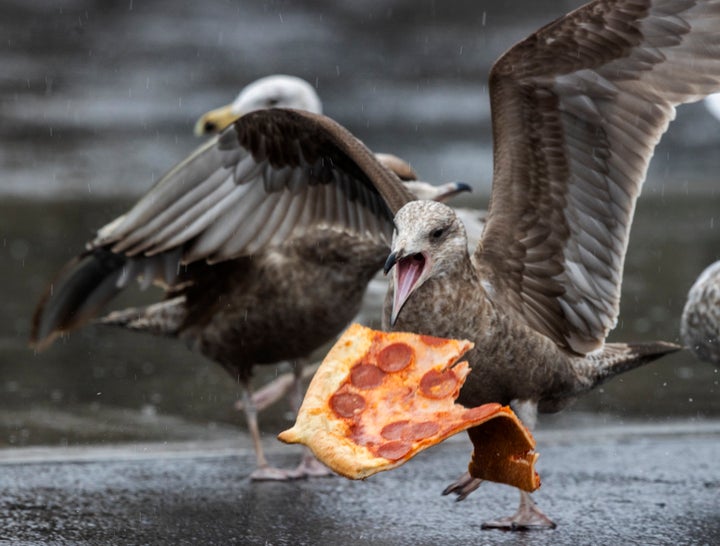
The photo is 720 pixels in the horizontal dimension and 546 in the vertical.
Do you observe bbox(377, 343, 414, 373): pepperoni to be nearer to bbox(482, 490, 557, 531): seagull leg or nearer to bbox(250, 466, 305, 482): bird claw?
bbox(482, 490, 557, 531): seagull leg

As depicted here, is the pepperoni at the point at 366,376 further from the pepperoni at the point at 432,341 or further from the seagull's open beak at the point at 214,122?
the seagull's open beak at the point at 214,122

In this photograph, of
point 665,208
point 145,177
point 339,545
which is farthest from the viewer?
point 145,177

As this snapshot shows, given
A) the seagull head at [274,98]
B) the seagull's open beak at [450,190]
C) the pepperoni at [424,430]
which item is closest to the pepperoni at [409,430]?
the pepperoni at [424,430]

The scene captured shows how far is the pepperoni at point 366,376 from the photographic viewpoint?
4.51 meters

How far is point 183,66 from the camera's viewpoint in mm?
18047

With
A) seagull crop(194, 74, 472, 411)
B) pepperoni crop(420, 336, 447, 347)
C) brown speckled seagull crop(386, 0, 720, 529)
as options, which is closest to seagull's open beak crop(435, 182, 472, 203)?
seagull crop(194, 74, 472, 411)

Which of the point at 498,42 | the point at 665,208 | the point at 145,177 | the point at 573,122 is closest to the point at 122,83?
the point at 145,177

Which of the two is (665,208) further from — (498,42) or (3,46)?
(3,46)

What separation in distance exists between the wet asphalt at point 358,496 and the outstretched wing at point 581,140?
67 centimetres

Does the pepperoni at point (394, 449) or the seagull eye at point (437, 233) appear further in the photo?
the seagull eye at point (437, 233)

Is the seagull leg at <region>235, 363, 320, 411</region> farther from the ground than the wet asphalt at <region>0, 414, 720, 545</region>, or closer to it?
closer to it

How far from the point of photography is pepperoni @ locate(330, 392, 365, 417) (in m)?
4.44

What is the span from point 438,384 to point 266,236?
5.74 feet

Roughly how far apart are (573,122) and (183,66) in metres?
13.4
